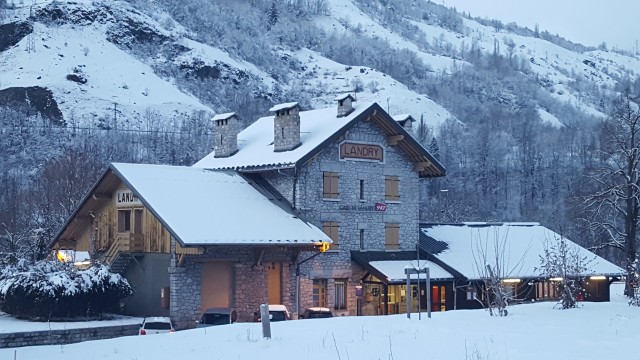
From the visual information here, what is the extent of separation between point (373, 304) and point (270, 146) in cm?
828

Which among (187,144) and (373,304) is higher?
(187,144)

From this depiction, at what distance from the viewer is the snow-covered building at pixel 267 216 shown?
31312 mm

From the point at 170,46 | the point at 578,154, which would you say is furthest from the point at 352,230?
the point at 170,46

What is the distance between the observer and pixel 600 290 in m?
40.8

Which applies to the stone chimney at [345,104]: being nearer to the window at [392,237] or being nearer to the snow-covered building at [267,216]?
the snow-covered building at [267,216]

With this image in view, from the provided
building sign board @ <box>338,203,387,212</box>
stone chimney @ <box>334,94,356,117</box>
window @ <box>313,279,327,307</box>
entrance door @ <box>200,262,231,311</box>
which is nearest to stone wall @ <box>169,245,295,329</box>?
entrance door @ <box>200,262,231,311</box>

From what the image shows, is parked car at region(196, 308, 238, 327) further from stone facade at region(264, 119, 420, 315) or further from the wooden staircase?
stone facade at region(264, 119, 420, 315)

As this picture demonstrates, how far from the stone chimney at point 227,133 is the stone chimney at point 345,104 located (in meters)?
5.33

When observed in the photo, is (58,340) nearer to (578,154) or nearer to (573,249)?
(573,249)

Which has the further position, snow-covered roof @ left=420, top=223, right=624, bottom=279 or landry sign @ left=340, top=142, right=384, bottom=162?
snow-covered roof @ left=420, top=223, right=624, bottom=279

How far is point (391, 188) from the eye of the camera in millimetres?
38656

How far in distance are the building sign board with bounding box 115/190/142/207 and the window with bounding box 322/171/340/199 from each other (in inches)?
308

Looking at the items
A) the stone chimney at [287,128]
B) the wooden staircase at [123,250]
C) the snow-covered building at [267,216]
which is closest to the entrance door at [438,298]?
the snow-covered building at [267,216]

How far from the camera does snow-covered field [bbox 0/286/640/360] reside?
13742 millimetres
